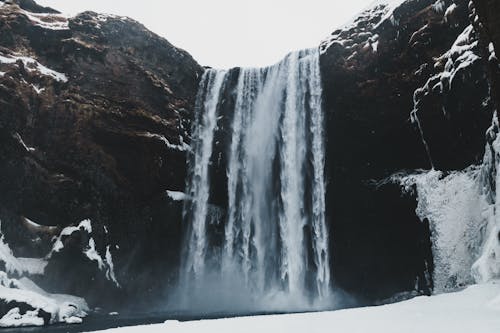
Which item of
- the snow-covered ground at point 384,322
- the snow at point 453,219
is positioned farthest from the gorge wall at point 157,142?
the snow-covered ground at point 384,322

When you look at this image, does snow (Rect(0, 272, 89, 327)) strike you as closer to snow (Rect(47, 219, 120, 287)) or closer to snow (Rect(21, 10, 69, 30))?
snow (Rect(47, 219, 120, 287))

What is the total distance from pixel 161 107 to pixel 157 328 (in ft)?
85.1

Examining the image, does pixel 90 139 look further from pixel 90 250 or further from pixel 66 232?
pixel 90 250

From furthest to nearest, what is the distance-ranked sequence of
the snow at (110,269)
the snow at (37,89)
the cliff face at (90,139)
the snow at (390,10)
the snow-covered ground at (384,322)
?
the snow at (37,89) → the snow at (110,269) → the snow at (390,10) → the cliff face at (90,139) → the snow-covered ground at (384,322)

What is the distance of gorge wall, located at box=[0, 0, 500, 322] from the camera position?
78.9ft

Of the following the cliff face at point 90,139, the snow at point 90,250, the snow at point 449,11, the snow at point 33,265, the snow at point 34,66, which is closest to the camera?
the snow at point 449,11

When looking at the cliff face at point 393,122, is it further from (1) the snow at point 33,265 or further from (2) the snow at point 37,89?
(2) the snow at point 37,89

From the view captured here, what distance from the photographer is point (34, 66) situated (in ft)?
90.5

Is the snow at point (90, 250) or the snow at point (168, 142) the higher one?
the snow at point (168, 142)

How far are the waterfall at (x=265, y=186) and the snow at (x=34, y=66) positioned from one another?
9.89m

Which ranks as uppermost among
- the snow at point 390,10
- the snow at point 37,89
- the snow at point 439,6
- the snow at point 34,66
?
the snow at point 390,10

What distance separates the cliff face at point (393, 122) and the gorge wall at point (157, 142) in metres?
0.07

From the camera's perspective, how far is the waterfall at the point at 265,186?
2774 centimetres

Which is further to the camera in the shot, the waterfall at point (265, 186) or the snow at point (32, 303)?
the waterfall at point (265, 186)
